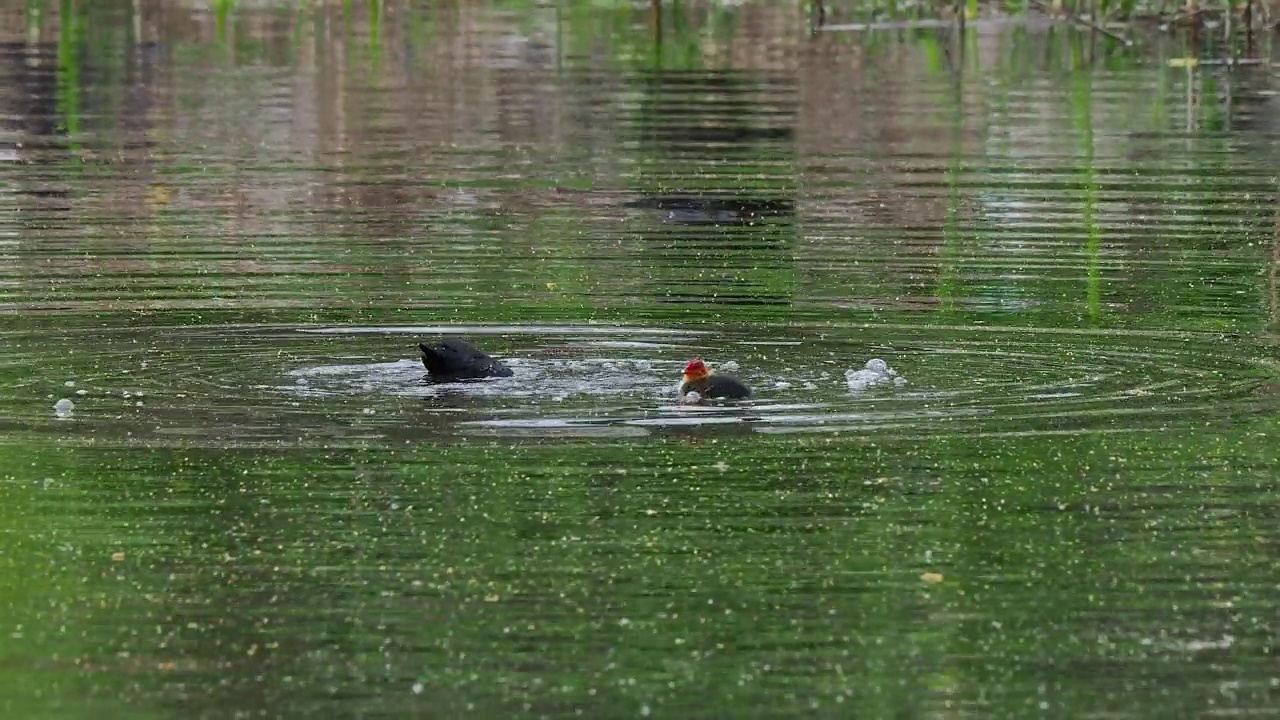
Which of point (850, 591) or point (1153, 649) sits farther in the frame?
point (850, 591)

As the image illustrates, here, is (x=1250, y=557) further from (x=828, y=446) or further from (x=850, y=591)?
(x=828, y=446)

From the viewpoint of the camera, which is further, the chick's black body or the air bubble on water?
the air bubble on water

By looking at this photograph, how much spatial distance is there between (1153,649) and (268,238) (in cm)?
986

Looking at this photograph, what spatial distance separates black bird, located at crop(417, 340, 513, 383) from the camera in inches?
450

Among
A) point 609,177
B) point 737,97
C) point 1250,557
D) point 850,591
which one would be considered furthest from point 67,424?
point 737,97

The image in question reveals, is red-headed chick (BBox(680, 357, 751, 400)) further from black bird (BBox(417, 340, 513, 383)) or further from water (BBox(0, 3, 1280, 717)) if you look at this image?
black bird (BBox(417, 340, 513, 383))

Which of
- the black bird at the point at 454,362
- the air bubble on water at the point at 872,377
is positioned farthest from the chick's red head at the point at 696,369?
the black bird at the point at 454,362

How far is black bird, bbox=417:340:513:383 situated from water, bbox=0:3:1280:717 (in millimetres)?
86

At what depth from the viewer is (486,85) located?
26422mm

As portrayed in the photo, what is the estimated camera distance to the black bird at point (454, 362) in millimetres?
11422

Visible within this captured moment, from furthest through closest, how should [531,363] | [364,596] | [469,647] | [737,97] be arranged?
[737,97]
[531,363]
[364,596]
[469,647]

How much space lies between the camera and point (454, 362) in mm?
11430

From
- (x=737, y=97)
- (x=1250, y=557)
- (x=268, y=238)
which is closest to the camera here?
(x=1250, y=557)

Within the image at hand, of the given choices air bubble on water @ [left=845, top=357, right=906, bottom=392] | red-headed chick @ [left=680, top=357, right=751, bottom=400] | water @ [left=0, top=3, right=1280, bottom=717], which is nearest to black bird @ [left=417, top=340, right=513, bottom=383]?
water @ [left=0, top=3, right=1280, bottom=717]
